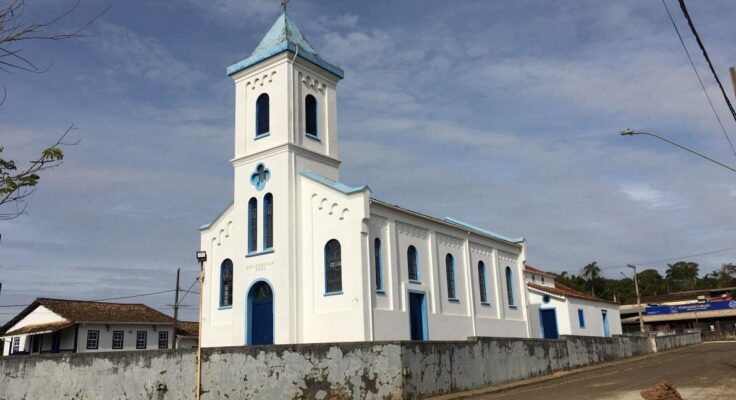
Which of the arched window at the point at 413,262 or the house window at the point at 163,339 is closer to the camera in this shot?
the arched window at the point at 413,262

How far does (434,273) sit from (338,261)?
5.53 m

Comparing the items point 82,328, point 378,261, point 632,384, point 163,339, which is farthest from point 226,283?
point 163,339

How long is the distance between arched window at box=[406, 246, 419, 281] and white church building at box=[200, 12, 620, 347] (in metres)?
0.05

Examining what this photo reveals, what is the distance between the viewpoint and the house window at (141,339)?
146ft

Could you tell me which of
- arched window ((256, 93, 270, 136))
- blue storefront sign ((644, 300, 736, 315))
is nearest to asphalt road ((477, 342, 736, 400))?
arched window ((256, 93, 270, 136))

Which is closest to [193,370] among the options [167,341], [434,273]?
[434,273]

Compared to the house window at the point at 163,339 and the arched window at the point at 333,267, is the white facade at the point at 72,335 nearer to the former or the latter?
the house window at the point at 163,339

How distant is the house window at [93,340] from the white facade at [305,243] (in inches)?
732

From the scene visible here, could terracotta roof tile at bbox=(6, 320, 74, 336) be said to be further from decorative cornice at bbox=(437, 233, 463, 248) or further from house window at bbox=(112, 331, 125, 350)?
decorative cornice at bbox=(437, 233, 463, 248)

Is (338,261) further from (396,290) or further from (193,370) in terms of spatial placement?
(193,370)

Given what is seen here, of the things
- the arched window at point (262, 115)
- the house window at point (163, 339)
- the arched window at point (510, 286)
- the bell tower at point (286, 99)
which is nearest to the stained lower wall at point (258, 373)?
the bell tower at point (286, 99)

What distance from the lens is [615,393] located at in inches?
654

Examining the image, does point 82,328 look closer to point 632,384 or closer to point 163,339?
point 163,339

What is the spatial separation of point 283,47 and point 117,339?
2697 centimetres
